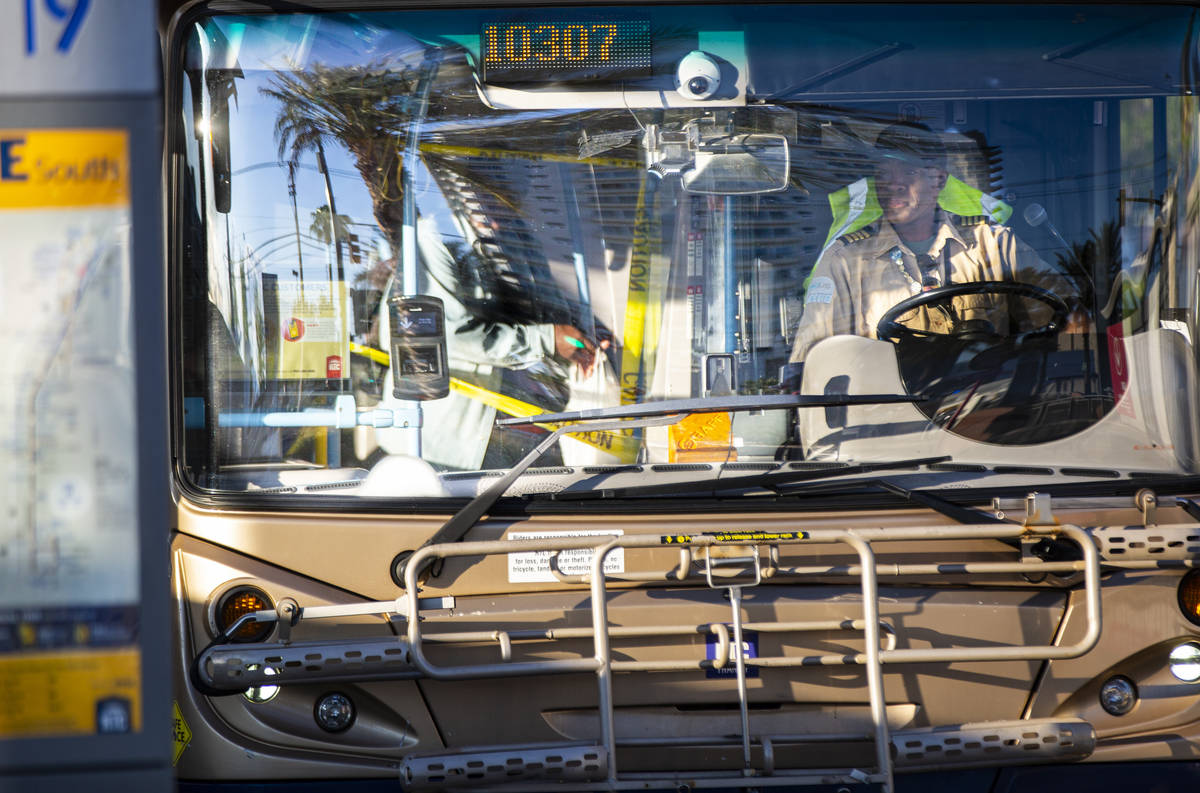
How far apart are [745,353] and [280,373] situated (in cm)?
122

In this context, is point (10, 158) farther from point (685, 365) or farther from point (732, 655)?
point (732, 655)

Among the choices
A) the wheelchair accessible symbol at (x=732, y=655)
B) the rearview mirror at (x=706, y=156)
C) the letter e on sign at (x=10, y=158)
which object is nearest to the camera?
the letter e on sign at (x=10, y=158)

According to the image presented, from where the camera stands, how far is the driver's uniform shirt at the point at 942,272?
10.5 feet

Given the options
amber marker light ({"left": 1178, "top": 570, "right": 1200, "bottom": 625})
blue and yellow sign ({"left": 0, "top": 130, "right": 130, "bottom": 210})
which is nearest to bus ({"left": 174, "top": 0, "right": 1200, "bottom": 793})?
amber marker light ({"left": 1178, "top": 570, "right": 1200, "bottom": 625})

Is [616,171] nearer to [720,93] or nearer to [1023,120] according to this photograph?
[720,93]

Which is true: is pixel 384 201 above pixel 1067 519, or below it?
above

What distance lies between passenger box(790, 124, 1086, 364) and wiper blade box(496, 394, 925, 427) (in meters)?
0.23

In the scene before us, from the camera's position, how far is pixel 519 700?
2.94 m

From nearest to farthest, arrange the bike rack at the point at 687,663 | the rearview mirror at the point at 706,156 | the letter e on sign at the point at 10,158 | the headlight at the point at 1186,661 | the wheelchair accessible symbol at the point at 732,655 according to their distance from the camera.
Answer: the letter e on sign at the point at 10,158 < the bike rack at the point at 687,663 < the wheelchair accessible symbol at the point at 732,655 < the headlight at the point at 1186,661 < the rearview mirror at the point at 706,156

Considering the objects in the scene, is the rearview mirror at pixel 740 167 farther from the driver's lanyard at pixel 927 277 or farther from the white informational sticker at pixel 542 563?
the white informational sticker at pixel 542 563

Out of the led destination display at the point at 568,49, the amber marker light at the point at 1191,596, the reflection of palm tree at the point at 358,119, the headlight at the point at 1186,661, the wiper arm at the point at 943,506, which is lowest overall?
the headlight at the point at 1186,661

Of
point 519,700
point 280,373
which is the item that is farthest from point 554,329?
point 519,700

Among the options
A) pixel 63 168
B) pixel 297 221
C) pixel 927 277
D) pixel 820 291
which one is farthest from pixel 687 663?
pixel 63 168

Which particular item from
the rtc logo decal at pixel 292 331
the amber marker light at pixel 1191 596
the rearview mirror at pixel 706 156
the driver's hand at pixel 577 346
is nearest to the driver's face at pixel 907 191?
the rearview mirror at pixel 706 156
